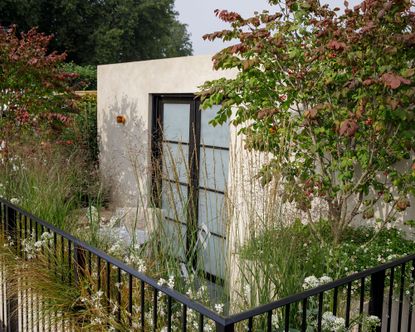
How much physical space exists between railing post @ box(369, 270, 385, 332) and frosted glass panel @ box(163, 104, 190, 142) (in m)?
3.66

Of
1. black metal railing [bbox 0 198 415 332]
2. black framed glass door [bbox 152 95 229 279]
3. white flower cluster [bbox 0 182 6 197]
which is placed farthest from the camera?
white flower cluster [bbox 0 182 6 197]

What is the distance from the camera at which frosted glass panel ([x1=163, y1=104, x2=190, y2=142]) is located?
5883 millimetres

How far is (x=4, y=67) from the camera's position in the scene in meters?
6.18

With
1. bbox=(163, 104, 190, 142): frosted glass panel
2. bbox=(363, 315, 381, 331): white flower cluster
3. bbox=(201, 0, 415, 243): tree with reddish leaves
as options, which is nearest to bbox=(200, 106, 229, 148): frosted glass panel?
bbox=(163, 104, 190, 142): frosted glass panel

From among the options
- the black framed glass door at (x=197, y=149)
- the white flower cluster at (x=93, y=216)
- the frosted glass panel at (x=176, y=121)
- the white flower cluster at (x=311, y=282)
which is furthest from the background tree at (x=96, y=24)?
the white flower cluster at (x=311, y=282)

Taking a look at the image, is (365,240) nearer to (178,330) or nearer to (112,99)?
(178,330)

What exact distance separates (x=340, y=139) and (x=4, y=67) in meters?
4.40

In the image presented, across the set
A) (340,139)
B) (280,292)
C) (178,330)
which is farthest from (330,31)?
(178,330)

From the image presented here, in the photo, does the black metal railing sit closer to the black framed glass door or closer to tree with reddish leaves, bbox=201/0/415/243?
the black framed glass door

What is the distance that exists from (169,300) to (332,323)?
0.70m

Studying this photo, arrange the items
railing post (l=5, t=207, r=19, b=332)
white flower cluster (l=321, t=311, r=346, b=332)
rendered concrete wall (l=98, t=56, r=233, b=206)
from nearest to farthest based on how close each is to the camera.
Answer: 1. white flower cluster (l=321, t=311, r=346, b=332)
2. railing post (l=5, t=207, r=19, b=332)
3. rendered concrete wall (l=98, t=56, r=233, b=206)

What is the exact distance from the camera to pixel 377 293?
2.31 m

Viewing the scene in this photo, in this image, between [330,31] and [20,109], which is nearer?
[330,31]

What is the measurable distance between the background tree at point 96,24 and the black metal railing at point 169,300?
1666cm
